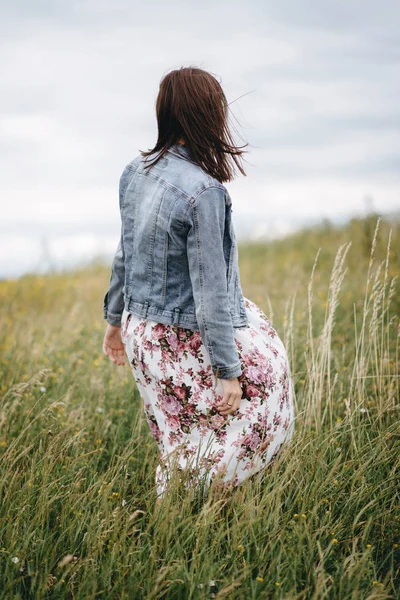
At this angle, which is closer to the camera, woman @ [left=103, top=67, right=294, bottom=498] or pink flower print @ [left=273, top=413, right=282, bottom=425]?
woman @ [left=103, top=67, right=294, bottom=498]

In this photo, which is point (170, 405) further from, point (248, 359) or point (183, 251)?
point (183, 251)

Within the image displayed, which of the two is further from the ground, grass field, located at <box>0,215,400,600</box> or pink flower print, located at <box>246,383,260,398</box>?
pink flower print, located at <box>246,383,260,398</box>

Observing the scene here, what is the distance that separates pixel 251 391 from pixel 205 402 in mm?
197

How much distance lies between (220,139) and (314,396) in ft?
5.26

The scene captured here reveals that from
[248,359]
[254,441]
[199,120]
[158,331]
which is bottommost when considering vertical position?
[254,441]

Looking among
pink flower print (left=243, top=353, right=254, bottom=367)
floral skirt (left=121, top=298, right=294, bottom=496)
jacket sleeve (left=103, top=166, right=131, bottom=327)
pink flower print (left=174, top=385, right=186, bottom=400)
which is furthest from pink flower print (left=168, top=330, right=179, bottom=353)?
jacket sleeve (left=103, top=166, right=131, bottom=327)

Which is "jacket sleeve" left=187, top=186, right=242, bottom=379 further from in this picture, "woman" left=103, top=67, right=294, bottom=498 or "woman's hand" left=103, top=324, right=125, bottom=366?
"woman's hand" left=103, top=324, right=125, bottom=366

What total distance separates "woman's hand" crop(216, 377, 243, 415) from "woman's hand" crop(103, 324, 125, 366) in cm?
73

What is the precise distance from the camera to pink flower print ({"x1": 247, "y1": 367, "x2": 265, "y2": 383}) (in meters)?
2.18

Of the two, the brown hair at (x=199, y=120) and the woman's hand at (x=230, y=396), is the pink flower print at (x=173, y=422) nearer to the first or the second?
the woman's hand at (x=230, y=396)

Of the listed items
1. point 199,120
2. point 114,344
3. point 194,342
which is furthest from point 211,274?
point 114,344

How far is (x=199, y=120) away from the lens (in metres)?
2.08

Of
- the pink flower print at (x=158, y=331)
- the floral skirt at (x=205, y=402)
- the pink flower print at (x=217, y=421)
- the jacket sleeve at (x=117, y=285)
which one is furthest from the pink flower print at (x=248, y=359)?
the jacket sleeve at (x=117, y=285)

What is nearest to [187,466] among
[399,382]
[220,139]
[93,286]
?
[220,139]
